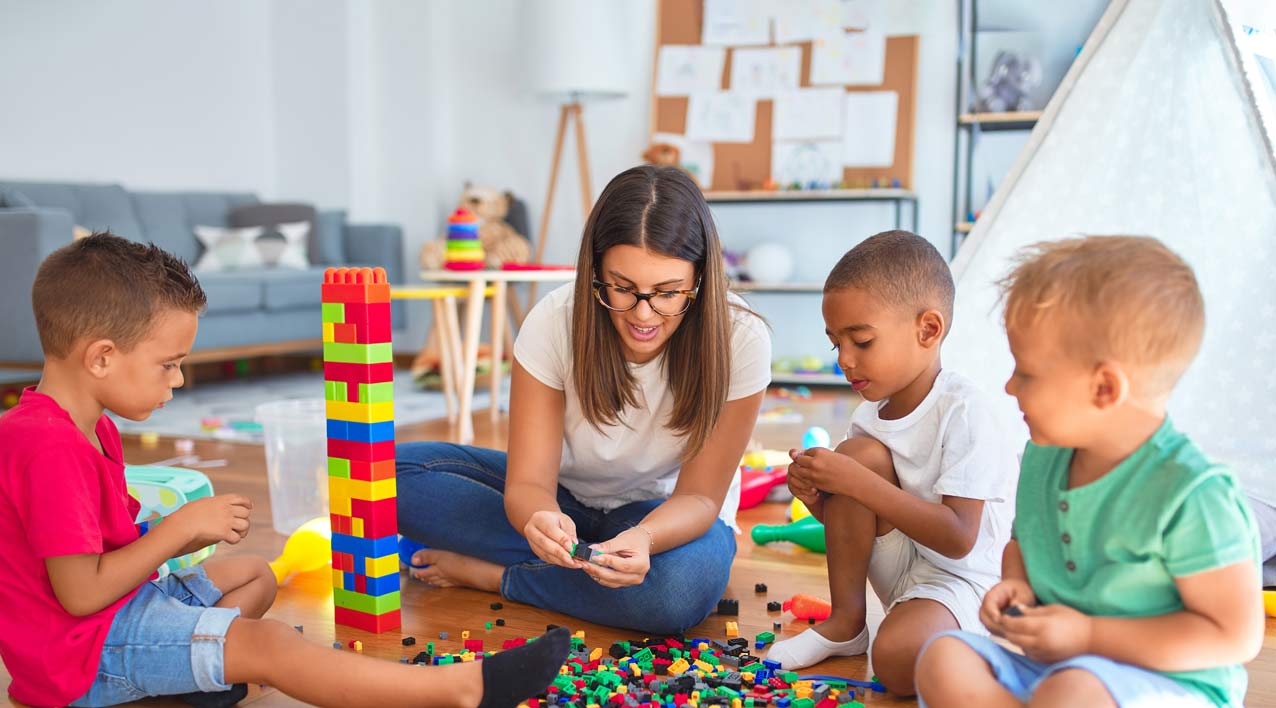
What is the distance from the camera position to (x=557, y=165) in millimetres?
5145

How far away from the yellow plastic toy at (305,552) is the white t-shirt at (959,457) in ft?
3.31

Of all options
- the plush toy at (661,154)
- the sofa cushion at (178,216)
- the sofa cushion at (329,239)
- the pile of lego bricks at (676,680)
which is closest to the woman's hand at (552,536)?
the pile of lego bricks at (676,680)

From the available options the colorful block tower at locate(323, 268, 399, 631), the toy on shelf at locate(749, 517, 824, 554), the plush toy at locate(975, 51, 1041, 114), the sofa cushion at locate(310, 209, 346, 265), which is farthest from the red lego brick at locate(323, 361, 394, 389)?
the sofa cushion at locate(310, 209, 346, 265)

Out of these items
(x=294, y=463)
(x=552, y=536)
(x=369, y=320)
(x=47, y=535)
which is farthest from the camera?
(x=294, y=463)

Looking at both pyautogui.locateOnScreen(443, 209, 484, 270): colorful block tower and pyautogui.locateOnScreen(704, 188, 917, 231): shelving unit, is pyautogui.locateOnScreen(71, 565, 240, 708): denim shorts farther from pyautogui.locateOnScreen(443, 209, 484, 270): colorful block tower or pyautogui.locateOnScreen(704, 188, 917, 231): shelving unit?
pyautogui.locateOnScreen(704, 188, 917, 231): shelving unit

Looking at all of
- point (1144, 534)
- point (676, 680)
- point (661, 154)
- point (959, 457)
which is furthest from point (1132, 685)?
point (661, 154)

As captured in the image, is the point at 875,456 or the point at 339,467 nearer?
the point at 875,456

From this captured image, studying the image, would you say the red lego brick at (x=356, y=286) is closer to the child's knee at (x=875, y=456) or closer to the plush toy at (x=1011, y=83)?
the child's knee at (x=875, y=456)

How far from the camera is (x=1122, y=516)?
3.30 ft

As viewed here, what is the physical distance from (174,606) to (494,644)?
44 cm

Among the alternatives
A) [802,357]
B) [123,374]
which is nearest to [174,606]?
[123,374]

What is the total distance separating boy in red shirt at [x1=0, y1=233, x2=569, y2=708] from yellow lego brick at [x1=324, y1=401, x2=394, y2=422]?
248 millimetres

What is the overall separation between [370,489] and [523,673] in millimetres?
461

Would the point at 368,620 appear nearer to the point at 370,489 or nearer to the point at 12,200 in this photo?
the point at 370,489
